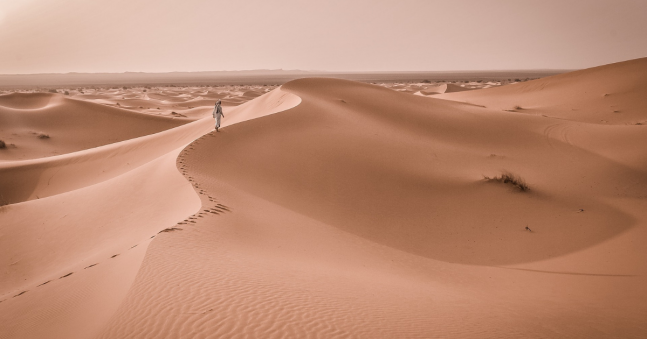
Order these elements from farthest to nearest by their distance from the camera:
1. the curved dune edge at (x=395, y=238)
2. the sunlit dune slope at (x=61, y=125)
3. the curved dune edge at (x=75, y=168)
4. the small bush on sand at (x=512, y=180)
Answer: the sunlit dune slope at (x=61, y=125), the curved dune edge at (x=75, y=168), the small bush on sand at (x=512, y=180), the curved dune edge at (x=395, y=238)

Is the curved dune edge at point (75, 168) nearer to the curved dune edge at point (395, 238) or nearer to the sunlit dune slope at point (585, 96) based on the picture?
the curved dune edge at point (395, 238)

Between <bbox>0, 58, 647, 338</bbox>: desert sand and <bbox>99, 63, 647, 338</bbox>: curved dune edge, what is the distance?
4cm

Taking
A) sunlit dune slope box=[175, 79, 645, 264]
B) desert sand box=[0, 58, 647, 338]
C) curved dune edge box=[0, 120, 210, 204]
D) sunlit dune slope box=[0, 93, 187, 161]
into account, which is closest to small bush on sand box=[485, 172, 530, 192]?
desert sand box=[0, 58, 647, 338]

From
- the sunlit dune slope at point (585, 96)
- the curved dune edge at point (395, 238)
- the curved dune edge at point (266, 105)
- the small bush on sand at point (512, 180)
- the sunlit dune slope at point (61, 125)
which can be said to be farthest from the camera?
the sunlit dune slope at point (585, 96)

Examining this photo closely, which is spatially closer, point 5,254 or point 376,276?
point 376,276

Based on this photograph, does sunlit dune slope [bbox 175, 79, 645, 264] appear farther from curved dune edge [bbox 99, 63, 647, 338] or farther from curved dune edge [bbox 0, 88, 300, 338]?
curved dune edge [bbox 0, 88, 300, 338]

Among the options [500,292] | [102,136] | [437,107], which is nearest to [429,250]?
[500,292]

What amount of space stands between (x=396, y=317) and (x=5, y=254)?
7.41m

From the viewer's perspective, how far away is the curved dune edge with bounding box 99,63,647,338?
13.2ft

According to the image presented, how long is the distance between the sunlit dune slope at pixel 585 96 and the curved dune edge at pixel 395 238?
30.1 feet

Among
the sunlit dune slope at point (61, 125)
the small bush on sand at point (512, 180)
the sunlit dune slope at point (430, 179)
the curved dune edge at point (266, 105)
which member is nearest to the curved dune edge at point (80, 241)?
the sunlit dune slope at point (430, 179)

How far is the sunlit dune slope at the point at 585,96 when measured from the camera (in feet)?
73.4

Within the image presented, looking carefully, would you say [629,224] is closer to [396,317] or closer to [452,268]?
[452,268]

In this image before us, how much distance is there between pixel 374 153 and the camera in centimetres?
1220
